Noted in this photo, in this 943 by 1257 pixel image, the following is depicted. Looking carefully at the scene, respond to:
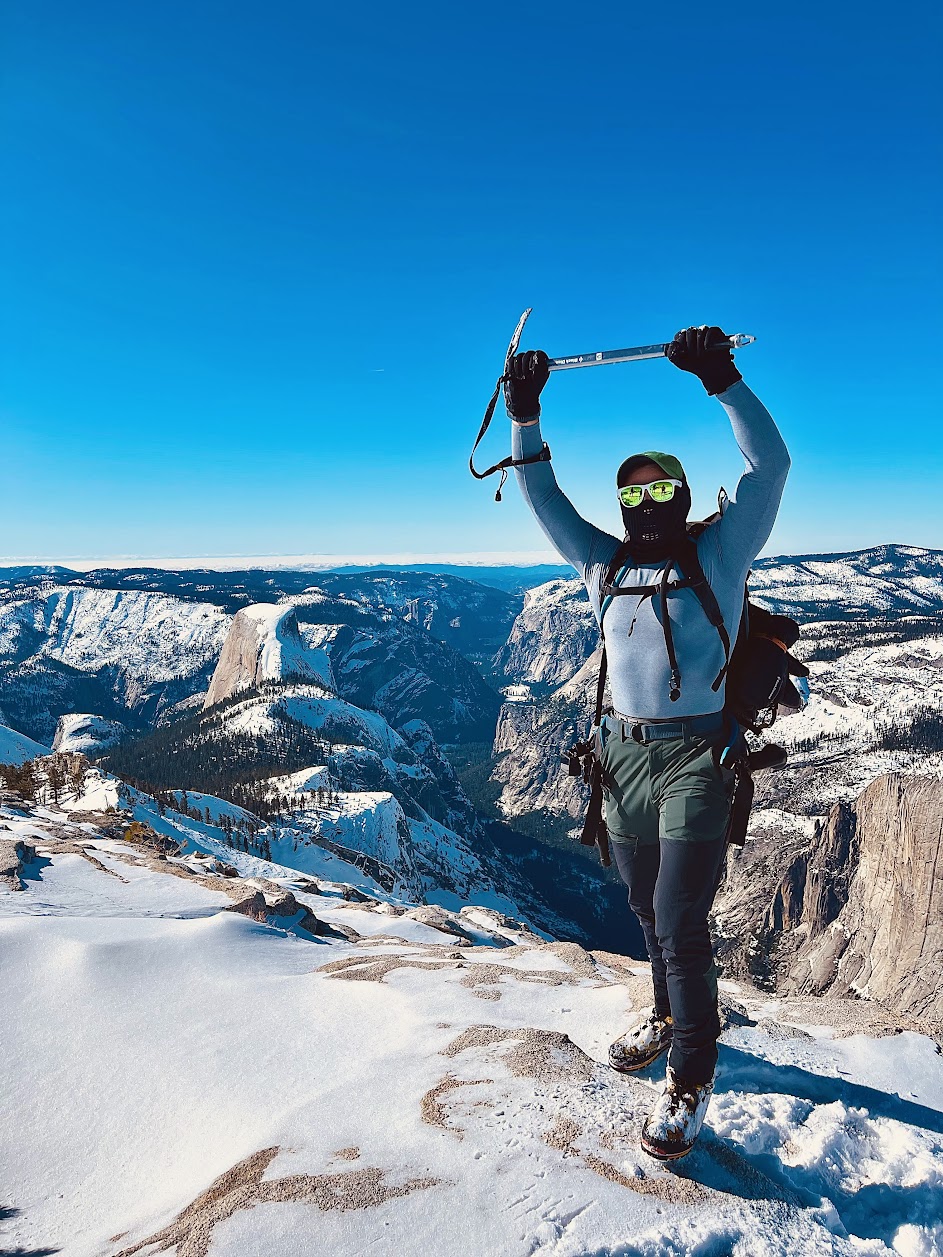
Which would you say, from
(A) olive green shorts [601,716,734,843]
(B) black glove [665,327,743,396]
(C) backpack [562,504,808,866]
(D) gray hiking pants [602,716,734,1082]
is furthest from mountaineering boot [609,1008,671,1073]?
(B) black glove [665,327,743,396]

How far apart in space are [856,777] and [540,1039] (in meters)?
195

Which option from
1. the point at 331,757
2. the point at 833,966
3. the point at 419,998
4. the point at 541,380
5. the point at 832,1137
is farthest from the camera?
the point at 331,757

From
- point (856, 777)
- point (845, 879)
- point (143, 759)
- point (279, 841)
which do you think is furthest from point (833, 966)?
point (143, 759)

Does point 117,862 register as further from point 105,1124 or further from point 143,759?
point 143,759

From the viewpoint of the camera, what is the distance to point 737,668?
15.3 ft

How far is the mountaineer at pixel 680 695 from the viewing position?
4.21m

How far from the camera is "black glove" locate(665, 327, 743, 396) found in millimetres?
4156

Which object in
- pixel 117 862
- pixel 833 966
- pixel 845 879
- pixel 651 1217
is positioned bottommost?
pixel 833 966

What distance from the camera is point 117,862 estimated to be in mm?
20047

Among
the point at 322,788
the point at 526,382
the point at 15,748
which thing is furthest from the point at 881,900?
the point at 15,748

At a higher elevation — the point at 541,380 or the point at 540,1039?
the point at 541,380

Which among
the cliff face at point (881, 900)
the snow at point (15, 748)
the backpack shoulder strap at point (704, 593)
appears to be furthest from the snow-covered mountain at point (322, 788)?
the backpack shoulder strap at point (704, 593)

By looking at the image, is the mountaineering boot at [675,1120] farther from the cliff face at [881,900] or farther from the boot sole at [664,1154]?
the cliff face at [881,900]

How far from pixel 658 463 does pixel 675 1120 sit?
419cm
